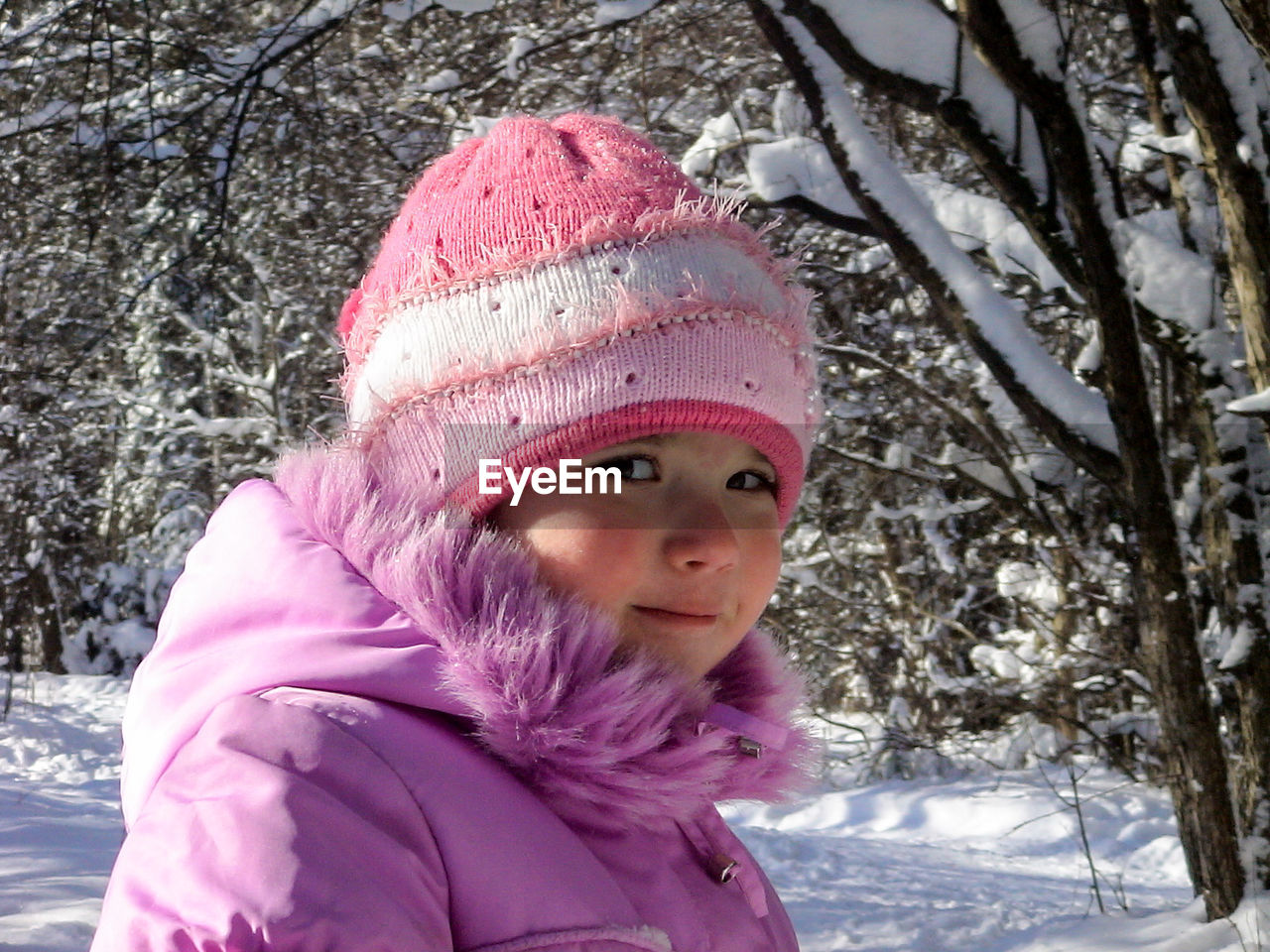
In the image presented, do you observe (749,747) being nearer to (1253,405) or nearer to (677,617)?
(677,617)

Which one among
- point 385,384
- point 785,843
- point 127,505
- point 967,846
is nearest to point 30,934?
point 385,384

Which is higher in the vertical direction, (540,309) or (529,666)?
(540,309)

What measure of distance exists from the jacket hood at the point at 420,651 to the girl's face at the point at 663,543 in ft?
0.10

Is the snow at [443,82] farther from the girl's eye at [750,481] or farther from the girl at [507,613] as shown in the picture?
the girl's eye at [750,481]

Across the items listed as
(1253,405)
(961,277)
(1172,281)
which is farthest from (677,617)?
(1172,281)

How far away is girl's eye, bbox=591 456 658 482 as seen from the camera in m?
1.38

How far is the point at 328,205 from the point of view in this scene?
744cm

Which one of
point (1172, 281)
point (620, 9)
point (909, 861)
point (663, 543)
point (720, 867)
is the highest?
point (620, 9)

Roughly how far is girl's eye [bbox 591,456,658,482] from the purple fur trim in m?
0.14

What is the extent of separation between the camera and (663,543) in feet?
4.33

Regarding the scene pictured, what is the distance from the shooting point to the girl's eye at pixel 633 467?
1.38m

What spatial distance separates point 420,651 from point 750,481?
1.62ft

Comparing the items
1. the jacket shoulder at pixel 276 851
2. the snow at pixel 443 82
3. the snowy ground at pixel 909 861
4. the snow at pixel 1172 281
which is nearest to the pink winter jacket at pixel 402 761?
the jacket shoulder at pixel 276 851

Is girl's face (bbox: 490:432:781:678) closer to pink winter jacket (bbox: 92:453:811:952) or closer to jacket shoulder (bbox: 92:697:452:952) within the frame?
pink winter jacket (bbox: 92:453:811:952)
